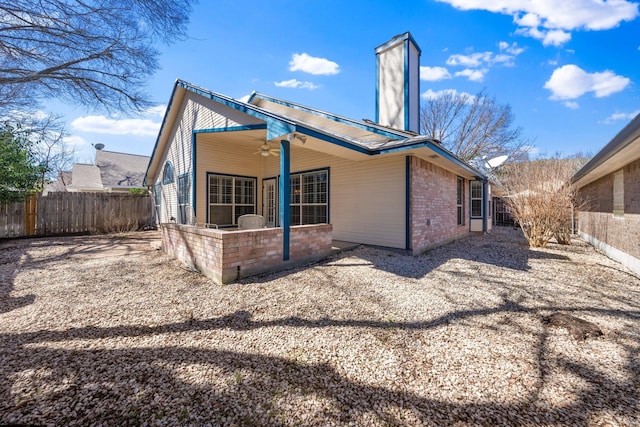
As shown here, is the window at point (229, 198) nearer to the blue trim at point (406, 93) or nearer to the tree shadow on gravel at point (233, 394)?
the blue trim at point (406, 93)

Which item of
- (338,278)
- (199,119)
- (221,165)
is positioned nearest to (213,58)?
(199,119)

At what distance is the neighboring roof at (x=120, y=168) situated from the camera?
1934 cm

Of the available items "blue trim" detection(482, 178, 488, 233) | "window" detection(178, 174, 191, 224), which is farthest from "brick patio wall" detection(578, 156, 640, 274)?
"window" detection(178, 174, 191, 224)

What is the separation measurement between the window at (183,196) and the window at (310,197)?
364 centimetres

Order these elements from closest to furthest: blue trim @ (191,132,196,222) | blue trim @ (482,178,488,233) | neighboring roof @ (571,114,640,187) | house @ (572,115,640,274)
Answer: neighboring roof @ (571,114,640,187) < house @ (572,115,640,274) < blue trim @ (191,132,196,222) < blue trim @ (482,178,488,233)

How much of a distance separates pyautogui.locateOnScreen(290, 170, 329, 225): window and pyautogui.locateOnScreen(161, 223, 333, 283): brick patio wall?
266cm

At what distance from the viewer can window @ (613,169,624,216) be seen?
7404 mm

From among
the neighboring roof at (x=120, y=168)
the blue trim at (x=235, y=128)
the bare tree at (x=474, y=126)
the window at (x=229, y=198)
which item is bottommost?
the window at (x=229, y=198)

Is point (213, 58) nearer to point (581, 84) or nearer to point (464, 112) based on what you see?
point (464, 112)

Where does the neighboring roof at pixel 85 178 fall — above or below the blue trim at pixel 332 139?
above

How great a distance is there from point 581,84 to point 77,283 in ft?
102

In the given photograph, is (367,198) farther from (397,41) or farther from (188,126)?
(188,126)

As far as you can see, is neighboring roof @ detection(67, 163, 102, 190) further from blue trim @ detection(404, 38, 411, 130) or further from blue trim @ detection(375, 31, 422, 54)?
blue trim @ detection(404, 38, 411, 130)

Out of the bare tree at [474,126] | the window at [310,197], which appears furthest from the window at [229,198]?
the bare tree at [474,126]
